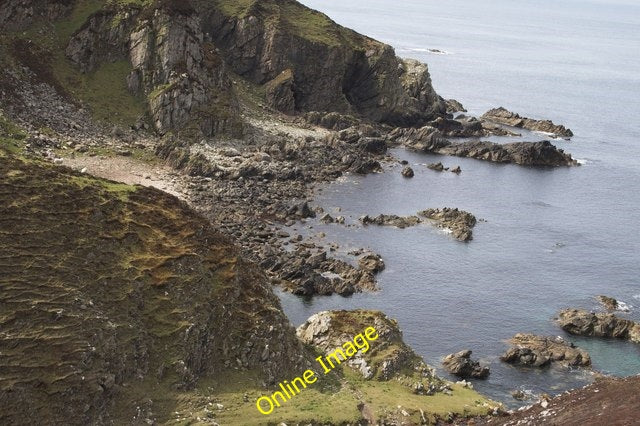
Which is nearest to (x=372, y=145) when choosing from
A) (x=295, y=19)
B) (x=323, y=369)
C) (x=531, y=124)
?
(x=295, y=19)

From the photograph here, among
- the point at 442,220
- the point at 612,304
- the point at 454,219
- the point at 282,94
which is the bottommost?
the point at 612,304

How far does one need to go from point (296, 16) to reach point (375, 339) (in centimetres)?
13516

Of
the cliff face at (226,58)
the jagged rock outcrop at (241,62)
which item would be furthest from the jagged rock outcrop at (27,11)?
the jagged rock outcrop at (241,62)

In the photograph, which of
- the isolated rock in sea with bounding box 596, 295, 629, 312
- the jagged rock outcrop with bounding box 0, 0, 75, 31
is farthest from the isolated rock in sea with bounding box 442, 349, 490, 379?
the jagged rock outcrop with bounding box 0, 0, 75, 31

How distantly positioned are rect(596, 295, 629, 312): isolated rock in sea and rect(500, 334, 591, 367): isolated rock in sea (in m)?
13.2

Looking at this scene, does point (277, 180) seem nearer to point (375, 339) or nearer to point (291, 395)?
point (375, 339)

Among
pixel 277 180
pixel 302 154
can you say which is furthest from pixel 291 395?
pixel 302 154

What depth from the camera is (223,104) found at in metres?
133

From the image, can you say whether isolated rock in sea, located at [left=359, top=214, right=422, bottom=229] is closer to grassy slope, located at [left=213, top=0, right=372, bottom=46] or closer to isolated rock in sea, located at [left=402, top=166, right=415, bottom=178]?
isolated rock in sea, located at [left=402, top=166, right=415, bottom=178]

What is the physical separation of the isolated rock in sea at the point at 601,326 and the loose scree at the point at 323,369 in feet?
98.7

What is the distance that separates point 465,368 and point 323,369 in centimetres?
1852

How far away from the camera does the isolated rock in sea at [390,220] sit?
358ft

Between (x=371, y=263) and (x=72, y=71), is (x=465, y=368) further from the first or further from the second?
(x=72, y=71)

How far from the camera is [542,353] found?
7375cm
